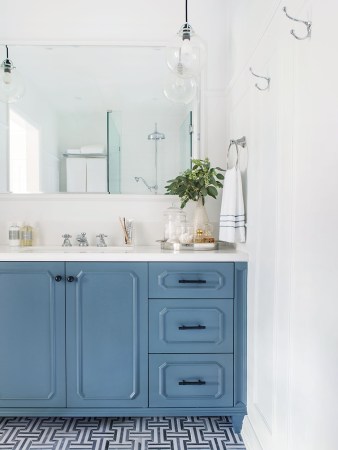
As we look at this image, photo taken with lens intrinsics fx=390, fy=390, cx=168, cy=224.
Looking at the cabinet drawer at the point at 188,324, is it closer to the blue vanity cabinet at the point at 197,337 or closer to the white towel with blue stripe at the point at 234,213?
the blue vanity cabinet at the point at 197,337

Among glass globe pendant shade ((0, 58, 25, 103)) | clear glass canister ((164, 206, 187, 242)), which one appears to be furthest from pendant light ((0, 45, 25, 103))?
clear glass canister ((164, 206, 187, 242))

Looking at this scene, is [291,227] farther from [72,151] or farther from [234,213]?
[72,151]

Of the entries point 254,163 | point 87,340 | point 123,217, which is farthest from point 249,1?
point 87,340

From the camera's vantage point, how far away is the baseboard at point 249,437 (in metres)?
1.69

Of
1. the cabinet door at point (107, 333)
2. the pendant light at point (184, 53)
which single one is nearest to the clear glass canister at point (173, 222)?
the cabinet door at point (107, 333)

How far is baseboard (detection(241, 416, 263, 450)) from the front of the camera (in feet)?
5.53

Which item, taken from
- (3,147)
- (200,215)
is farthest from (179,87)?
(3,147)

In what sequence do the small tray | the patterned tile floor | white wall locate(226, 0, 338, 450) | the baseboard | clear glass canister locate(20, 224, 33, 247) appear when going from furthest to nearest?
clear glass canister locate(20, 224, 33, 247) → the small tray → the patterned tile floor → the baseboard → white wall locate(226, 0, 338, 450)

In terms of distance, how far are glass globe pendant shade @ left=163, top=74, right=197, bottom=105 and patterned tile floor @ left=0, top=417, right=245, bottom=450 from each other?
1.73 m

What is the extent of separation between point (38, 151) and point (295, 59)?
1679 millimetres

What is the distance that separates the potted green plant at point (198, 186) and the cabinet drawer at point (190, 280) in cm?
40

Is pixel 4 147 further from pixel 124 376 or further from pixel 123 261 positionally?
pixel 124 376

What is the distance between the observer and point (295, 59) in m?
1.25

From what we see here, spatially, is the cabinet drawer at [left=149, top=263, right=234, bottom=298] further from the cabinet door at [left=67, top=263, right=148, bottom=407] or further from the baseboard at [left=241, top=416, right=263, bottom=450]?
the baseboard at [left=241, top=416, right=263, bottom=450]
